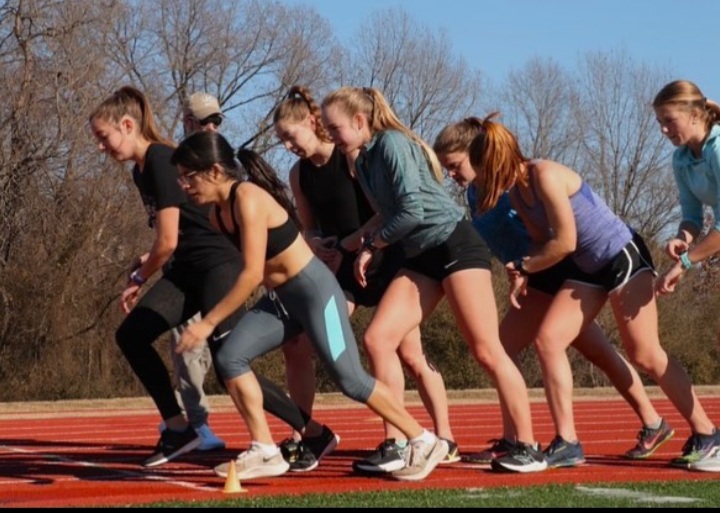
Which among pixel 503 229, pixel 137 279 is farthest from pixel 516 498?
pixel 137 279

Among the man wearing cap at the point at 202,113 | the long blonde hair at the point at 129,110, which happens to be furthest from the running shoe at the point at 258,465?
the man wearing cap at the point at 202,113

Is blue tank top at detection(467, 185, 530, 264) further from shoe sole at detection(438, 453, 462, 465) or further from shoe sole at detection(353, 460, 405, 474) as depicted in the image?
shoe sole at detection(353, 460, 405, 474)

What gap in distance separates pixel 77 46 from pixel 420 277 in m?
22.5

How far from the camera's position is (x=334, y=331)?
736cm

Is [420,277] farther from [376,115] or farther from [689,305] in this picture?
[689,305]

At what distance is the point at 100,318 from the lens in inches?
1045

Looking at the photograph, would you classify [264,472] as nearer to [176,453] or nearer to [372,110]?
[176,453]

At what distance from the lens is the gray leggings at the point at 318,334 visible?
7.34m

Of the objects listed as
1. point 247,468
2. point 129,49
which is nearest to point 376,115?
point 247,468

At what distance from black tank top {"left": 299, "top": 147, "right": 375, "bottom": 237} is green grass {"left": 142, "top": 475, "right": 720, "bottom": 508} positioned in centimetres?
219

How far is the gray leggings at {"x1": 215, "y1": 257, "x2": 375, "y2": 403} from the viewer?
7.34 m

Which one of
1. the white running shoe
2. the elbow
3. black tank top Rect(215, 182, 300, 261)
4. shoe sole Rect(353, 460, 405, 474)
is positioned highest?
black tank top Rect(215, 182, 300, 261)

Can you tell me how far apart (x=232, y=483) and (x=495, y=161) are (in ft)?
7.37

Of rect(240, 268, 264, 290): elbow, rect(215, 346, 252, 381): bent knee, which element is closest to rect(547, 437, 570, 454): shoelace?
rect(215, 346, 252, 381): bent knee
